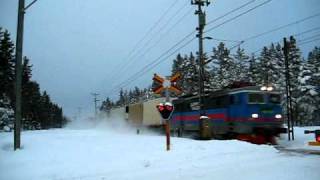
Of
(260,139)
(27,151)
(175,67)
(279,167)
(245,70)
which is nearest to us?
(279,167)

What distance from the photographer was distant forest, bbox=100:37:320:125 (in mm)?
57469

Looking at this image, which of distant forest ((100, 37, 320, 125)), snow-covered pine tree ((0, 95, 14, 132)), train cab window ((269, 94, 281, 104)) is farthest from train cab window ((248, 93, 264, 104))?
snow-covered pine tree ((0, 95, 14, 132))

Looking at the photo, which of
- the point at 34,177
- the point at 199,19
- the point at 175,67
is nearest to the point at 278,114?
the point at 199,19

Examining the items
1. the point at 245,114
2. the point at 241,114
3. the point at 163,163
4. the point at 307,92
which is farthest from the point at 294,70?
the point at 163,163

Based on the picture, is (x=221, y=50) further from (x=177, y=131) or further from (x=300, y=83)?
(x=177, y=131)

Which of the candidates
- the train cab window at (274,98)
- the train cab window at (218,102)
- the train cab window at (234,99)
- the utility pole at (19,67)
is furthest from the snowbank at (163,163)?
the train cab window at (218,102)

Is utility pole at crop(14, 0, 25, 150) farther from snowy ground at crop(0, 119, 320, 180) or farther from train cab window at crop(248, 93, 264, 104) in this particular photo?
train cab window at crop(248, 93, 264, 104)

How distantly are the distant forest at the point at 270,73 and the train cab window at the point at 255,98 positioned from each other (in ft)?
81.6

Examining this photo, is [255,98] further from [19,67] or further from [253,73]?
[253,73]

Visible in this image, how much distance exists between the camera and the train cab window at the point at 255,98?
24297 mm

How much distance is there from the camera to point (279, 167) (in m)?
12.8

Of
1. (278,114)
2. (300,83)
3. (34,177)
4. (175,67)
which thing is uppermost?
(175,67)

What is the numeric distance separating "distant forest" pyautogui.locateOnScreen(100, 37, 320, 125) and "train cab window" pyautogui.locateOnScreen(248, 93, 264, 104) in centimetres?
2488

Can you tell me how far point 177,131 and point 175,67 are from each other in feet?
165
